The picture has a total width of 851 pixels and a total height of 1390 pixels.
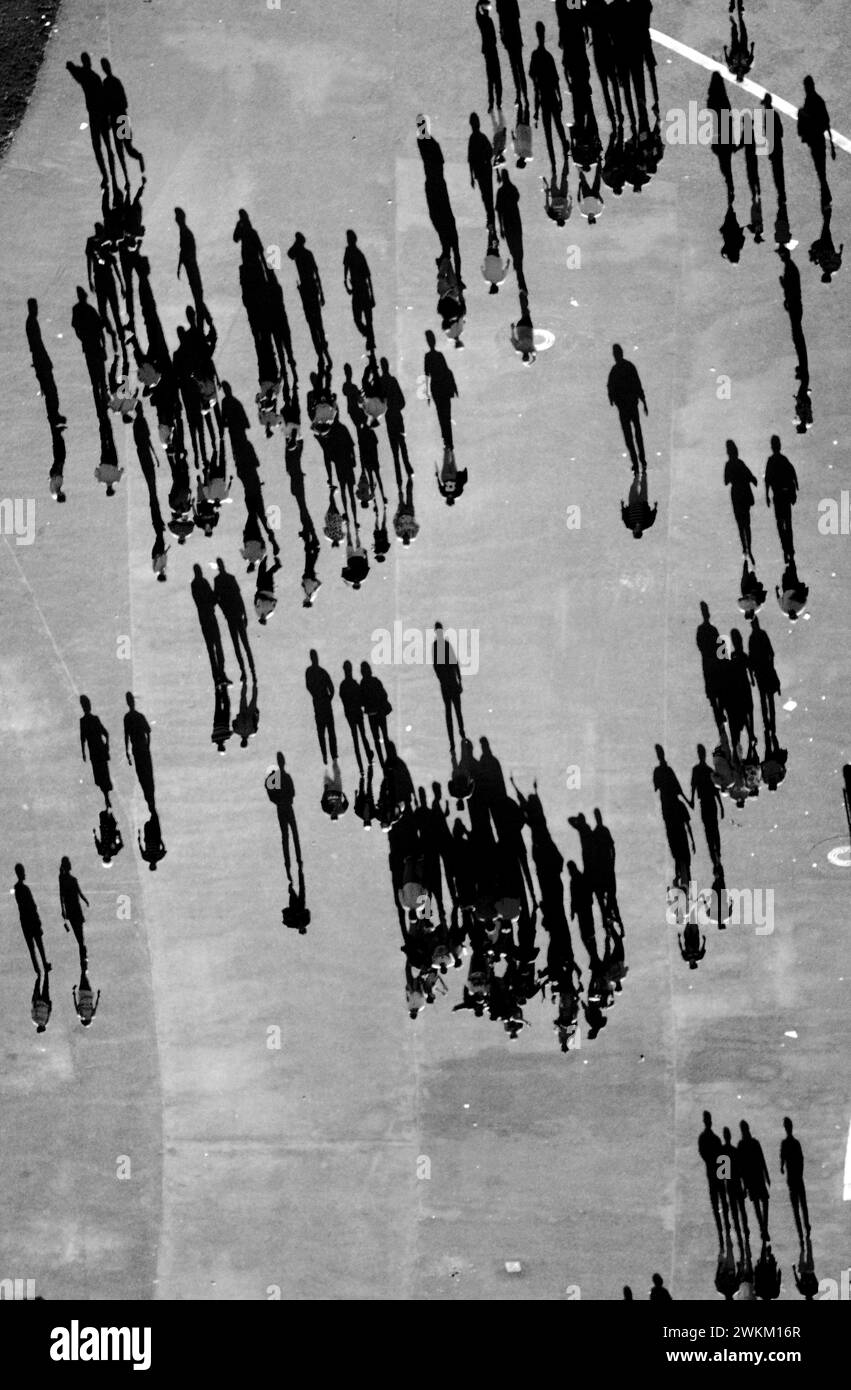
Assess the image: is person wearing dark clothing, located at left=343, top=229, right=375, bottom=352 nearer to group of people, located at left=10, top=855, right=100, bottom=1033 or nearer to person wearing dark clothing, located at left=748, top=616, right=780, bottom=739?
person wearing dark clothing, located at left=748, top=616, right=780, bottom=739

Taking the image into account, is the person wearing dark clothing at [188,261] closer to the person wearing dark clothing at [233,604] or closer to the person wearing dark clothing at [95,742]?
the person wearing dark clothing at [233,604]

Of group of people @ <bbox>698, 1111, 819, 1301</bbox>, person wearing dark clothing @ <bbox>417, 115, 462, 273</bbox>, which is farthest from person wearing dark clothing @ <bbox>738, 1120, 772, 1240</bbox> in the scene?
person wearing dark clothing @ <bbox>417, 115, 462, 273</bbox>

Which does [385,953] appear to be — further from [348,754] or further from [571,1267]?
[571,1267]

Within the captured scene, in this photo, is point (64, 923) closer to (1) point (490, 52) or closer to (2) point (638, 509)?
(2) point (638, 509)

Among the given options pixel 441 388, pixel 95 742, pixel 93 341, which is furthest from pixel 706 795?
pixel 93 341

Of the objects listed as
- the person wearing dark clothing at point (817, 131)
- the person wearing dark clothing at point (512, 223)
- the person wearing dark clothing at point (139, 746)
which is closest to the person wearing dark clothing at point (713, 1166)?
the person wearing dark clothing at point (139, 746)
